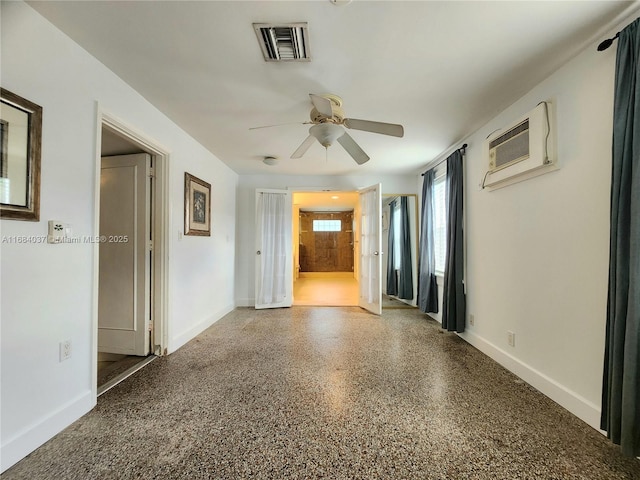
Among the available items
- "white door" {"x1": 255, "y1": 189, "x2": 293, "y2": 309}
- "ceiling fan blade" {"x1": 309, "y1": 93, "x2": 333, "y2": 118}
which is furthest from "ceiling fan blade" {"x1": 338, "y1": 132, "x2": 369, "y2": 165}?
"white door" {"x1": 255, "y1": 189, "x2": 293, "y2": 309}

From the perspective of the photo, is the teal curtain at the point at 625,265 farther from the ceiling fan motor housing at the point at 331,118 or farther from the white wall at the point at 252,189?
the white wall at the point at 252,189

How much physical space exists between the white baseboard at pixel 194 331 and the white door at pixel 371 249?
228cm

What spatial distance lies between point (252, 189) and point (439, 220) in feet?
10.2

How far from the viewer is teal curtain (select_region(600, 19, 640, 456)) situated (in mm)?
1250

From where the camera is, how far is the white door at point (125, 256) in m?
2.61

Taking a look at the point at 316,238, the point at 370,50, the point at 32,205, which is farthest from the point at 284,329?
the point at 316,238

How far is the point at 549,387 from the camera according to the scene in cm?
189

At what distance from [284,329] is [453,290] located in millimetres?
2099

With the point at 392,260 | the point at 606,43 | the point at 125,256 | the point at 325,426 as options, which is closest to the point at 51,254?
the point at 125,256

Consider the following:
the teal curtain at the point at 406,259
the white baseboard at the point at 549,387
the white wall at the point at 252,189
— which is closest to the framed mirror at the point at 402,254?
the teal curtain at the point at 406,259

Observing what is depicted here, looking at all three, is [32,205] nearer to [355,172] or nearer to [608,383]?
[608,383]

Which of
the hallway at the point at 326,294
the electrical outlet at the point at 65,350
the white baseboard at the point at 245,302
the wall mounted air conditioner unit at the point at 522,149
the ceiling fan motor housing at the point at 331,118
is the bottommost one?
the hallway at the point at 326,294

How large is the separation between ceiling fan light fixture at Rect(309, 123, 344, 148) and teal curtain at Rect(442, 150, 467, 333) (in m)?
1.67

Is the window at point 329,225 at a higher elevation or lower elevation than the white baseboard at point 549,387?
higher
